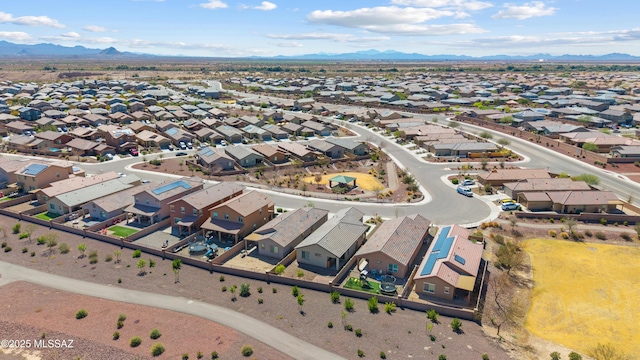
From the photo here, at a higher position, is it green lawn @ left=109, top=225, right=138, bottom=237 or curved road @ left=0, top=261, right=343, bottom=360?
curved road @ left=0, top=261, right=343, bottom=360

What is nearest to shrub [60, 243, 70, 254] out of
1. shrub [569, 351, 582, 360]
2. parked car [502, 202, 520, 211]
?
shrub [569, 351, 582, 360]

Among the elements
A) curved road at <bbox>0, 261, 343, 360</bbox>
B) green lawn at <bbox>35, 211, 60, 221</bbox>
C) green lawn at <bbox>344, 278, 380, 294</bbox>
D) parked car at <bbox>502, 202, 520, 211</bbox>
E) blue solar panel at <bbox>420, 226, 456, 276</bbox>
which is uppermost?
blue solar panel at <bbox>420, 226, 456, 276</bbox>

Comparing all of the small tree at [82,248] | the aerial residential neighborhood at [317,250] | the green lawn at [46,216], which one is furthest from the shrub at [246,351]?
the green lawn at [46,216]

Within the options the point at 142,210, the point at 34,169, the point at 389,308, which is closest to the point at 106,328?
the point at 389,308

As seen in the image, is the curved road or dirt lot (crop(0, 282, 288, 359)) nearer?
dirt lot (crop(0, 282, 288, 359))

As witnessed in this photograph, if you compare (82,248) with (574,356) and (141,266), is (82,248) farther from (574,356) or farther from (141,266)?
(574,356)

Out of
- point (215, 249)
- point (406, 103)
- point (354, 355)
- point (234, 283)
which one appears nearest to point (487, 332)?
point (354, 355)

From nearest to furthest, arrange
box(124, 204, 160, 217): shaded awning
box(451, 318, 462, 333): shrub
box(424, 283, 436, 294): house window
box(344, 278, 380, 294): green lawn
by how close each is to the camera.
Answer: box(451, 318, 462, 333): shrub
box(424, 283, 436, 294): house window
box(344, 278, 380, 294): green lawn
box(124, 204, 160, 217): shaded awning

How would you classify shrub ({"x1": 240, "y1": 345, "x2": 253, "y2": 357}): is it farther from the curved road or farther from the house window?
the house window
